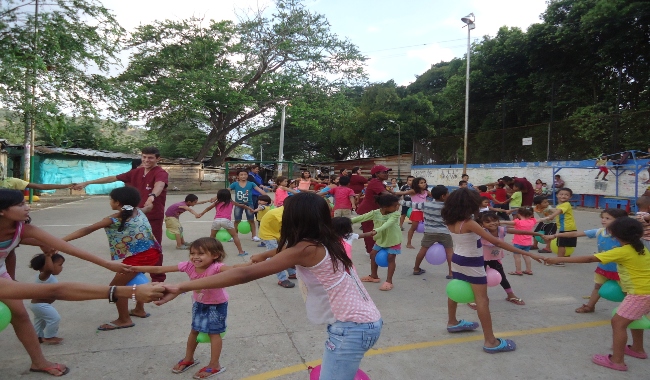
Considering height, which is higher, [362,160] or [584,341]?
[362,160]

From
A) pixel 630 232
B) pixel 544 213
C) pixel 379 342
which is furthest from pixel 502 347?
pixel 544 213

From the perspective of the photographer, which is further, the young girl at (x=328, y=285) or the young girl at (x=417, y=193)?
the young girl at (x=417, y=193)

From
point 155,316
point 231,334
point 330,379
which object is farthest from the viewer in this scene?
point 155,316

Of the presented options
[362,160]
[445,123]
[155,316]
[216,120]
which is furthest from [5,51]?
[445,123]

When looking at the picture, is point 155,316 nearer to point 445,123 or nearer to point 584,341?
point 584,341

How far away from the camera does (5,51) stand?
448 inches

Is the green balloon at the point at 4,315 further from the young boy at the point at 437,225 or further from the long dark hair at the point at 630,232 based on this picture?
the young boy at the point at 437,225

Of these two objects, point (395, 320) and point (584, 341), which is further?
point (395, 320)

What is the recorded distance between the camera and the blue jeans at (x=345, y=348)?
206 cm

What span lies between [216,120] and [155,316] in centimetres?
2410

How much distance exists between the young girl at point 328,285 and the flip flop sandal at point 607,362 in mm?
2289

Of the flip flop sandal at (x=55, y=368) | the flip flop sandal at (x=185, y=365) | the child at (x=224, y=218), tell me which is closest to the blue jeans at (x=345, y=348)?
the flip flop sandal at (x=185, y=365)

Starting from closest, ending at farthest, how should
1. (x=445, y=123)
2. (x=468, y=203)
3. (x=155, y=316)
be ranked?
(x=468, y=203)
(x=155, y=316)
(x=445, y=123)

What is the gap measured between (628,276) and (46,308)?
4.60m
